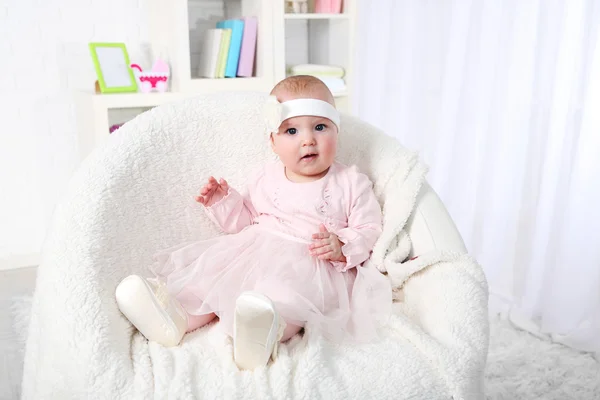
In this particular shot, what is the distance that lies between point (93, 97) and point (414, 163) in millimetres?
1353

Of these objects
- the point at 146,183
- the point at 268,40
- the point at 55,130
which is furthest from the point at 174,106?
the point at 55,130

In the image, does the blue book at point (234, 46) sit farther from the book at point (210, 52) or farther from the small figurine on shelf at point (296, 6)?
the small figurine on shelf at point (296, 6)

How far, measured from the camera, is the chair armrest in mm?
1318

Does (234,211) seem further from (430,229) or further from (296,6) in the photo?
(296,6)

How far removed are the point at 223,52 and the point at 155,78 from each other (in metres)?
0.29

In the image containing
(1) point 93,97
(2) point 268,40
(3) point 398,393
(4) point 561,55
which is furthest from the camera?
(2) point 268,40

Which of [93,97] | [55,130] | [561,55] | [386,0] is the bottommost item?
[55,130]

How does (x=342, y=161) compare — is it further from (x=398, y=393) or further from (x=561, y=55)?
(x=561, y=55)

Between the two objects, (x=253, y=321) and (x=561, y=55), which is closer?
(x=253, y=321)

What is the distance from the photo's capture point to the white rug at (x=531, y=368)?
5.39 ft

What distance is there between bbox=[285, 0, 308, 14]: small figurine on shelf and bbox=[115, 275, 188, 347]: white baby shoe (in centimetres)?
177

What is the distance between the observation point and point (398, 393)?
1.04 meters

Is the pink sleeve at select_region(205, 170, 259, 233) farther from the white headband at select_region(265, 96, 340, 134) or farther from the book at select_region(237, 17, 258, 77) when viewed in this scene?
the book at select_region(237, 17, 258, 77)

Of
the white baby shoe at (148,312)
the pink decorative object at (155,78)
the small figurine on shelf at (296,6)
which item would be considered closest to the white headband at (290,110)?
the white baby shoe at (148,312)
